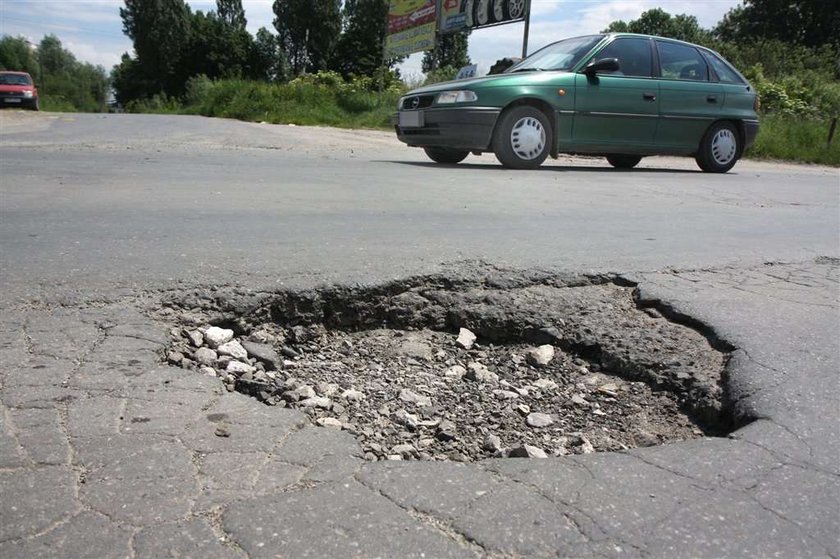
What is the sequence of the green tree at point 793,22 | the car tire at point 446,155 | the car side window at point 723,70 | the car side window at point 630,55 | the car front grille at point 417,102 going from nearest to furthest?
the car front grille at point 417,102, the car side window at point 630,55, the car tire at point 446,155, the car side window at point 723,70, the green tree at point 793,22

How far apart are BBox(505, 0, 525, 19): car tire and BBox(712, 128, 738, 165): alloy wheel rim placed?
357 inches

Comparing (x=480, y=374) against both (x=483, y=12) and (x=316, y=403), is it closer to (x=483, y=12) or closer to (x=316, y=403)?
(x=316, y=403)

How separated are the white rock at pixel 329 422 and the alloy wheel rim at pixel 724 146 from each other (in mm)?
8656

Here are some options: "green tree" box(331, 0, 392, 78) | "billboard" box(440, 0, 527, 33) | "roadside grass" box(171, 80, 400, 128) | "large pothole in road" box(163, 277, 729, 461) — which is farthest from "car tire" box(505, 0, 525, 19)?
"green tree" box(331, 0, 392, 78)

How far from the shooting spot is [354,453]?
178 cm

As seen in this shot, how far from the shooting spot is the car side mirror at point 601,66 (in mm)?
7852

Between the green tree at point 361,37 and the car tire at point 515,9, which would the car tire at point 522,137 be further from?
the green tree at point 361,37

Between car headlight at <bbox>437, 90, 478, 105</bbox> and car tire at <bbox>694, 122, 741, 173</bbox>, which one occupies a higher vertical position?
car headlight at <bbox>437, 90, 478, 105</bbox>

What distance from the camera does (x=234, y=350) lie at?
254 centimetres

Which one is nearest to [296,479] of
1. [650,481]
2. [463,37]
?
[650,481]

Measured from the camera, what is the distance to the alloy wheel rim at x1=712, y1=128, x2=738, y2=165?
365 inches

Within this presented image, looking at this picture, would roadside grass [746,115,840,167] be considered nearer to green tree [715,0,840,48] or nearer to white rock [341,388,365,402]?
white rock [341,388,365,402]

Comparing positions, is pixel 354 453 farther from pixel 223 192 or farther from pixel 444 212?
pixel 223 192

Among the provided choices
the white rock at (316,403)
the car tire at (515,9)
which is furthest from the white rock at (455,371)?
the car tire at (515,9)
